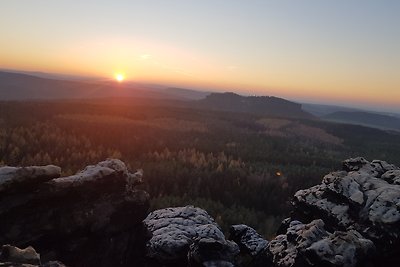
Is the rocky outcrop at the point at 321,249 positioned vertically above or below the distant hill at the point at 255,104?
above

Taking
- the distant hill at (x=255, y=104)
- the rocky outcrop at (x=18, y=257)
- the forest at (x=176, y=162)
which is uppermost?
the rocky outcrop at (x=18, y=257)

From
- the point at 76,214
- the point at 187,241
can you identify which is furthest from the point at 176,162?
the point at 76,214

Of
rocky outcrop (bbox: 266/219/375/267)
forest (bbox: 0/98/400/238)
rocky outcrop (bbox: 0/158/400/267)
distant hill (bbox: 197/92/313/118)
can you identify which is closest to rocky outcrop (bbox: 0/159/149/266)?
rocky outcrop (bbox: 0/158/400/267)

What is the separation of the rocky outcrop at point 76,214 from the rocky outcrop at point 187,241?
0.68 m

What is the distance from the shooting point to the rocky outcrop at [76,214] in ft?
33.2

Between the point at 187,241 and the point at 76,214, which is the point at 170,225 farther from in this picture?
the point at 76,214

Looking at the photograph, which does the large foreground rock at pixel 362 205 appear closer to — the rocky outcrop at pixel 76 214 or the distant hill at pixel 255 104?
the rocky outcrop at pixel 76 214

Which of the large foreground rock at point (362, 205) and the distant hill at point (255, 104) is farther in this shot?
the distant hill at point (255, 104)

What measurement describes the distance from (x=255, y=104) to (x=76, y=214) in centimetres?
17694

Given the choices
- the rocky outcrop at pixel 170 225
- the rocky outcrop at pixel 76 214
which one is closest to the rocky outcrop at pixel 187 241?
the rocky outcrop at pixel 170 225

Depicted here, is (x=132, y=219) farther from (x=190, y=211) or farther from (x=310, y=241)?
(x=310, y=241)

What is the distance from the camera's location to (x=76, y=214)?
1132 cm

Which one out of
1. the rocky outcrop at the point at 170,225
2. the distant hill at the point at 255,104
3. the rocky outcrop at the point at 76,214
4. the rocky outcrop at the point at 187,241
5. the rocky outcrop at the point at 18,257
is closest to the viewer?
the rocky outcrop at the point at 18,257

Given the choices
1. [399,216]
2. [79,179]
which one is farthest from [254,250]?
[79,179]
